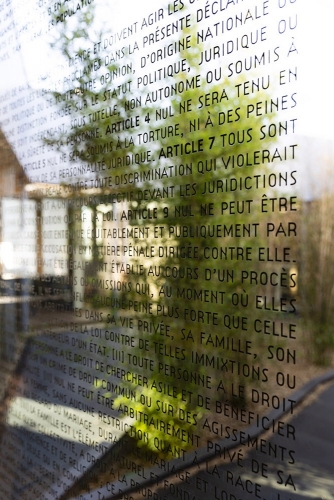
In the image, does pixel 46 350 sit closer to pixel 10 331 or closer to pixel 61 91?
pixel 10 331

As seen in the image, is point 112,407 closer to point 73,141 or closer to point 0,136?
point 73,141

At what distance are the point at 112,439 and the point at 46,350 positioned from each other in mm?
343

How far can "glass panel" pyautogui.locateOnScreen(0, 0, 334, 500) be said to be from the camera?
0.60 meters

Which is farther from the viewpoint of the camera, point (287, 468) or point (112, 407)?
point (112, 407)

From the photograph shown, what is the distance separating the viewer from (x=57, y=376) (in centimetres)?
116

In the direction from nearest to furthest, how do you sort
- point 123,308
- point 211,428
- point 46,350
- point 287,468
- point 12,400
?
point 287,468, point 211,428, point 123,308, point 46,350, point 12,400

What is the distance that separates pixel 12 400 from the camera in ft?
4.60

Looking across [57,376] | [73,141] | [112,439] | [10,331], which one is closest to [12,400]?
[10,331]

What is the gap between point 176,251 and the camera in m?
0.80

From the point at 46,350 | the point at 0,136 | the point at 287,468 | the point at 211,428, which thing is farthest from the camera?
the point at 0,136

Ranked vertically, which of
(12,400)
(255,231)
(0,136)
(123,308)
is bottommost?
(12,400)

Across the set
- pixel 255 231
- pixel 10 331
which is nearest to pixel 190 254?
pixel 255 231

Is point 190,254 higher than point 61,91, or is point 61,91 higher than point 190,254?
point 61,91

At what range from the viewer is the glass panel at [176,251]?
0.60m
